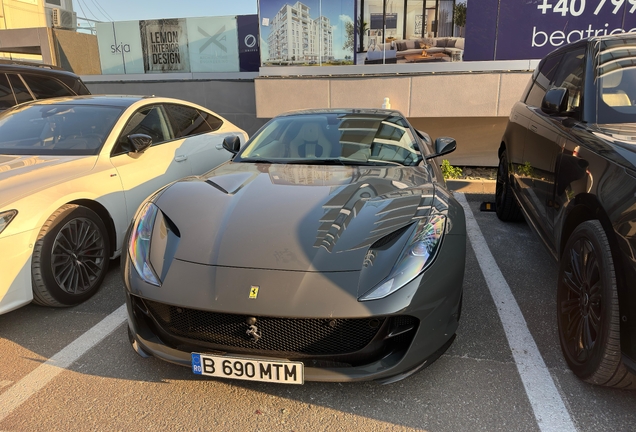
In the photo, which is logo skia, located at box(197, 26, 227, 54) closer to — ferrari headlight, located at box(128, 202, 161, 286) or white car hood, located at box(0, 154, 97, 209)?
white car hood, located at box(0, 154, 97, 209)

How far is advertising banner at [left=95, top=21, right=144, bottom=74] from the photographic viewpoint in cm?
1123

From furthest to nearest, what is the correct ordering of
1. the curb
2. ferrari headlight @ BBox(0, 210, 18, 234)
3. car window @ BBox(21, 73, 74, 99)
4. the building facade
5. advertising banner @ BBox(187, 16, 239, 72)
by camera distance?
advertising banner @ BBox(187, 16, 239, 72) → the building facade → the curb → car window @ BBox(21, 73, 74, 99) → ferrari headlight @ BBox(0, 210, 18, 234)

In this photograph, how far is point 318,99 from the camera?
8.16m

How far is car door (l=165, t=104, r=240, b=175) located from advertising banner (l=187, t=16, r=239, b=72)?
5948 mm

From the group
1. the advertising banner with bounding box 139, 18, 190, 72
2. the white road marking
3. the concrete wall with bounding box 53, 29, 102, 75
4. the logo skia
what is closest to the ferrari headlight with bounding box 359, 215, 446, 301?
the white road marking

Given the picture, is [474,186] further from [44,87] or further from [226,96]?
[44,87]


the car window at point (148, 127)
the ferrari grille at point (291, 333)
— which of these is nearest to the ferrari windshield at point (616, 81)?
the ferrari grille at point (291, 333)

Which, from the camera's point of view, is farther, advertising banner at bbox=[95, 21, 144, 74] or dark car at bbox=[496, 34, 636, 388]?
advertising banner at bbox=[95, 21, 144, 74]

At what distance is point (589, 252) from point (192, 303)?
2.00 meters

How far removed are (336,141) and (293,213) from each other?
1.30 m

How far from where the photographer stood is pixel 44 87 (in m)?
6.02

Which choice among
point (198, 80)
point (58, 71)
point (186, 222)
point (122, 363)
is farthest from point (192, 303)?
point (198, 80)

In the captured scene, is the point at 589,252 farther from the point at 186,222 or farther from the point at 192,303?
the point at 186,222

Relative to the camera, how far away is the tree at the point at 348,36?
26.9ft
